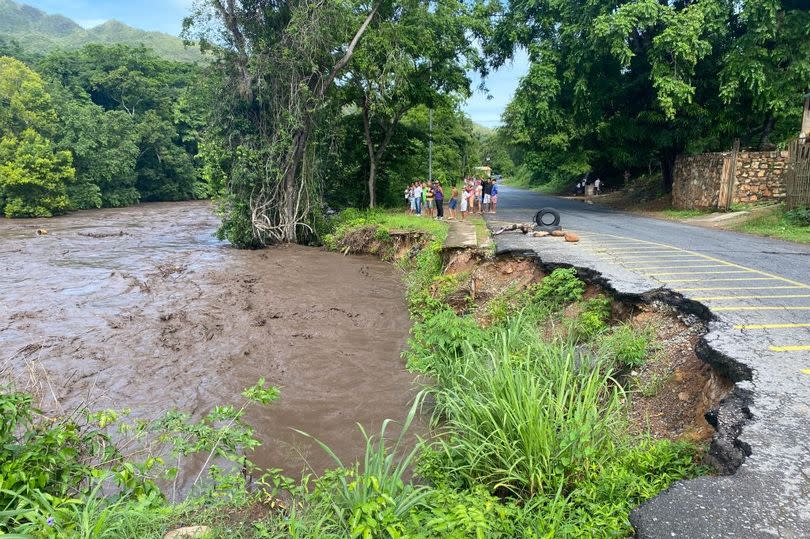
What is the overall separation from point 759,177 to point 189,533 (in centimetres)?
1939

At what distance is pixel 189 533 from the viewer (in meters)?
2.94

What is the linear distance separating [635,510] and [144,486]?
3.08 metres

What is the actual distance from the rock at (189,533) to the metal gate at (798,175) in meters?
16.4

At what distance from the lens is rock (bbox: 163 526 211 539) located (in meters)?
2.81

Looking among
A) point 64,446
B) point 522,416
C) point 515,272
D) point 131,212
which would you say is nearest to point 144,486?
point 64,446

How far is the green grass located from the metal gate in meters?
0.42

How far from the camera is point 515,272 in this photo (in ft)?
30.5

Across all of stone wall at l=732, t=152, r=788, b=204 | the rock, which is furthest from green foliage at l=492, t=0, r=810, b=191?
the rock

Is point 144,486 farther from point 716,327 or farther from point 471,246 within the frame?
point 471,246

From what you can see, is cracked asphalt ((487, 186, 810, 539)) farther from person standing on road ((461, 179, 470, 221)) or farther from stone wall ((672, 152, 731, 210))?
stone wall ((672, 152, 731, 210))

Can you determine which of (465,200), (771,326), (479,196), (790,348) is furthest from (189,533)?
(479,196)

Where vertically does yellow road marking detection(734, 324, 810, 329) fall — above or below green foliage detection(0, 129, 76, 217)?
below

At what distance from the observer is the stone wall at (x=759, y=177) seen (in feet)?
53.8

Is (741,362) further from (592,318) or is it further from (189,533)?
(189,533)
